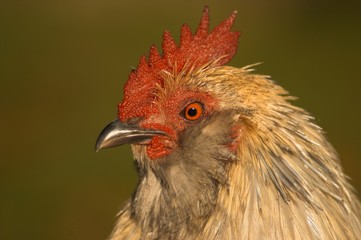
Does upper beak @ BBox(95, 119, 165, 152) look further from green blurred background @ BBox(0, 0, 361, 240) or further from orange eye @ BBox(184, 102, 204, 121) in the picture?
green blurred background @ BBox(0, 0, 361, 240)

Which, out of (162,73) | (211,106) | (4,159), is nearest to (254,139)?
(211,106)

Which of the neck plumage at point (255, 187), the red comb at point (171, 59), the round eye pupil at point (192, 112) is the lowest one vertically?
the neck plumage at point (255, 187)

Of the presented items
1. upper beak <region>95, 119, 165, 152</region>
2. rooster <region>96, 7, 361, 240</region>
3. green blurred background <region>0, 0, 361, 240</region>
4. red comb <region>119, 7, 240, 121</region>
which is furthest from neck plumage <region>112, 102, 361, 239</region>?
green blurred background <region>0, 0, 361, 240</region>

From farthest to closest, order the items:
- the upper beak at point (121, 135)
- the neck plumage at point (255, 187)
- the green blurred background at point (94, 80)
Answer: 1. the green blurred background at point (94, 80)
2. the upper beak at point (121, 135)
3. the neck plumage at point (255, 187)

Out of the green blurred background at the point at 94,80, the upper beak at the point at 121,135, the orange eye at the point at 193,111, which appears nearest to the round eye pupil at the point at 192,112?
the orange eye at the point at 193,111

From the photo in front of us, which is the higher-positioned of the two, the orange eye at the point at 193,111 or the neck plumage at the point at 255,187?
the orange eye at the point at 193,111

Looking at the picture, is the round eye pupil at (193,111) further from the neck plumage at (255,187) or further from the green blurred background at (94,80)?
the green blurred background at (94,80)

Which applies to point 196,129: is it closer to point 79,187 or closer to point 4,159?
point 79,187

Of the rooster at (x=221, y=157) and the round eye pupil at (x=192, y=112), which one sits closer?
the rooster at (x=221, y=157)
